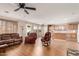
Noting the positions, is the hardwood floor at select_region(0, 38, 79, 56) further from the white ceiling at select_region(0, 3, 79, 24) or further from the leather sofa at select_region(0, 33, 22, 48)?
the white ceiling at select_region(0, 3, 79, 24)

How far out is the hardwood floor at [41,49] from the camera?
97.4 inches

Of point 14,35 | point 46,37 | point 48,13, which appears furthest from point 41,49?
point 48,13

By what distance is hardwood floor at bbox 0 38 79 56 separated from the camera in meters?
2.47

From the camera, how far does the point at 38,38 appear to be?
109 inches

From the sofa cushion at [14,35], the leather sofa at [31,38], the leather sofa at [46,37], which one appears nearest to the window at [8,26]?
the sofa cushion at [14,35]

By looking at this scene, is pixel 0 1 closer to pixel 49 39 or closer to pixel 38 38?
pixel 38 38

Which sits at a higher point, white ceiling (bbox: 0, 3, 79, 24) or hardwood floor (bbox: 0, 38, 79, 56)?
white ceiling (bbox: 0, 3, 79, 24)

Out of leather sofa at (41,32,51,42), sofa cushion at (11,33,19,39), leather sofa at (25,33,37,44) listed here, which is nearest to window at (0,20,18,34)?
sofa cushion at (11,33,19,39)

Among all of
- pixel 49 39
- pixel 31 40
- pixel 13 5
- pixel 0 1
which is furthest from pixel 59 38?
pixel 0 1

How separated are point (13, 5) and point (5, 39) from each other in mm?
831

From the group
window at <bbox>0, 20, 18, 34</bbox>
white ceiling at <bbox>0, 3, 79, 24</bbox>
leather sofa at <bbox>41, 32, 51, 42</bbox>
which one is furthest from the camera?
leather sofa at <bbox>41, 32, 51, 42</bbox>

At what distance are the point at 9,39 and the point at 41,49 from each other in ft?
2.72

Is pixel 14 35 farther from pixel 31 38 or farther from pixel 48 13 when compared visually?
pixel 48 13

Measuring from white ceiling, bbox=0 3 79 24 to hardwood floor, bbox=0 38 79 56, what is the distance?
56cm
